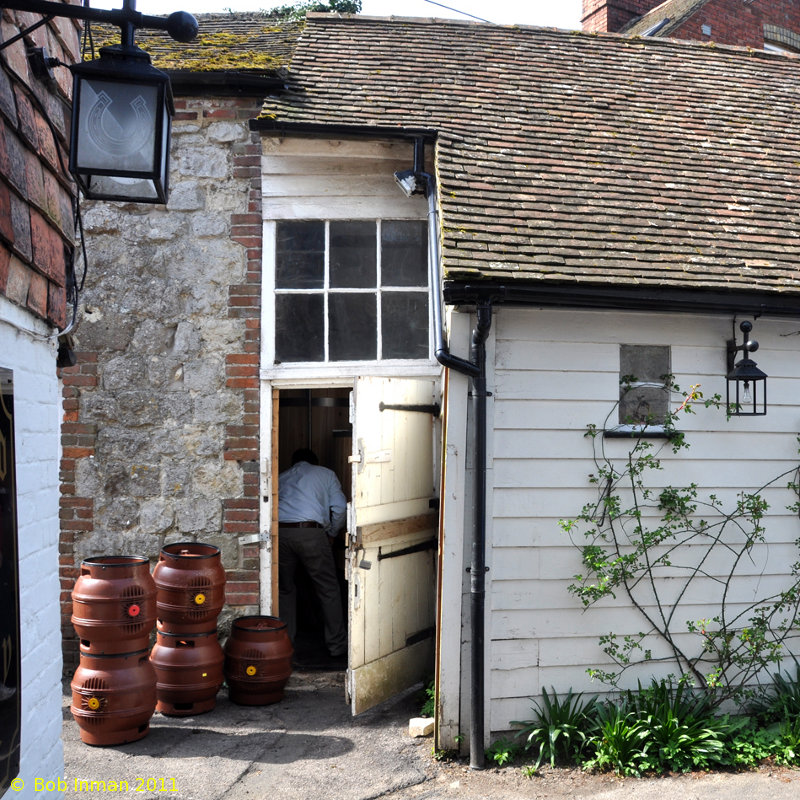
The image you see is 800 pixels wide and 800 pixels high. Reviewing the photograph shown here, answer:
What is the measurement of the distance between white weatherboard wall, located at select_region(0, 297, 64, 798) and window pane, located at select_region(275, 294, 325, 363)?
10.9ft

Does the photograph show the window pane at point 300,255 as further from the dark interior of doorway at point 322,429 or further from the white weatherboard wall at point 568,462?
the dark interior of doorway at point 322,429

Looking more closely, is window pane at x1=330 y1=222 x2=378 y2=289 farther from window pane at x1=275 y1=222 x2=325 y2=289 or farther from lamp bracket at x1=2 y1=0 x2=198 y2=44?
lamp bracket at x1=2 y1=0 x2=198 y2=44

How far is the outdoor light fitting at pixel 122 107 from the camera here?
9.32ft

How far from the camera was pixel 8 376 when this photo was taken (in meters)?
2.74


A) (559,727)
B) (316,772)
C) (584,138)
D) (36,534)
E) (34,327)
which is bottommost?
(316,772)

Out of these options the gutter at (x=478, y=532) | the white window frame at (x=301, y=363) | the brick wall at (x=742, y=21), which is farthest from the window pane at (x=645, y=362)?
the brick wall at (x=742, y=21)

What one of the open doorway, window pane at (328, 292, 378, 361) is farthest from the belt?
window pane at (328, 292, 378, 361)

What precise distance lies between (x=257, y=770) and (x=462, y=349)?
2780mm

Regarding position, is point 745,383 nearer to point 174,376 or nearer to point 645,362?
point 645,362

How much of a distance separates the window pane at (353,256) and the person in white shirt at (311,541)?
180cm

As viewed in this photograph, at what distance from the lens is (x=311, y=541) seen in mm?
7254

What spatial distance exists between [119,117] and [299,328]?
12.4ft

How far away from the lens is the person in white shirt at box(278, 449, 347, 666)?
23.8 feet

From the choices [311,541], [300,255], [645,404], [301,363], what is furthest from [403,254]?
[311,541]
